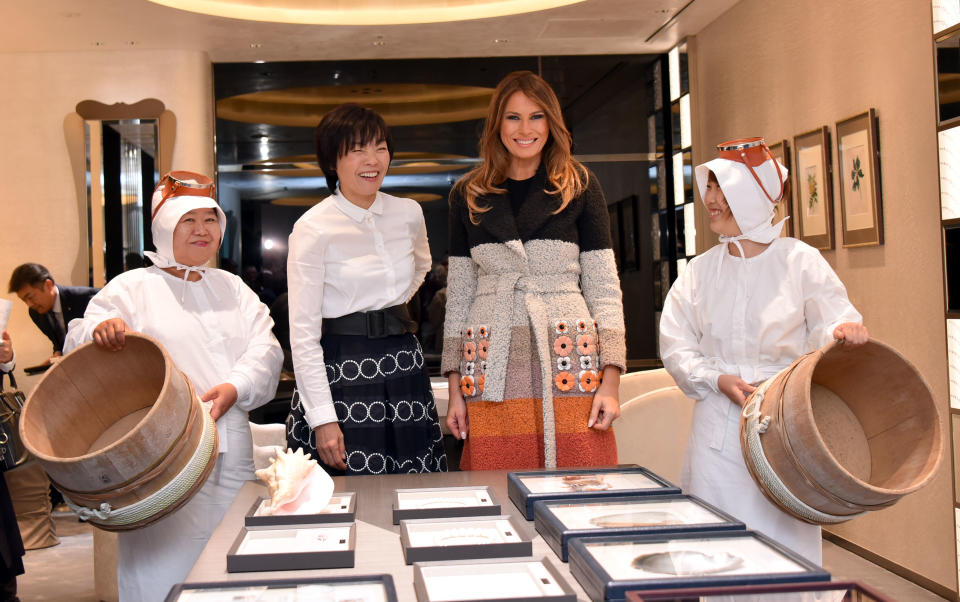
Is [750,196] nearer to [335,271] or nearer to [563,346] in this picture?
[563,346]

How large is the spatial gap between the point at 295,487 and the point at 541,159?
4.08ft

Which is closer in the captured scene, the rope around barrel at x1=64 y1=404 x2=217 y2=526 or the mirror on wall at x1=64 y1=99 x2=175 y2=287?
the rope around barrel at x1=64 y1=404 x2=217 y2=526

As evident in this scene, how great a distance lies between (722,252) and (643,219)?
196 inches

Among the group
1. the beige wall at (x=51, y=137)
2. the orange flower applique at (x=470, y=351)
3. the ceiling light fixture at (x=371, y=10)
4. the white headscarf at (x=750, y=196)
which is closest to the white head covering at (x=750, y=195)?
the white headscarf at (x=750, y=196)

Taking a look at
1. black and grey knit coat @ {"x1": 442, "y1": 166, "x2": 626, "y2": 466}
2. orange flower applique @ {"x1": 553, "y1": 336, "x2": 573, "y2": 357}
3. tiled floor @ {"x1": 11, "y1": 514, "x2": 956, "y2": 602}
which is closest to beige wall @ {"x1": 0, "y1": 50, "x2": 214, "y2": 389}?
tiled floor @ {"x1": 11, "y1": 514, "x2": 956, "y2": 602}

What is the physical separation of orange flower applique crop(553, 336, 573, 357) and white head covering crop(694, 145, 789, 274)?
0.47 metres

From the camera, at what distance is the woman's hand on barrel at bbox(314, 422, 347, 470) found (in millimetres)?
2168

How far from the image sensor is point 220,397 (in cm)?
207

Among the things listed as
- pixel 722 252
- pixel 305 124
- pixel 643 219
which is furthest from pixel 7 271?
pixel 722 252

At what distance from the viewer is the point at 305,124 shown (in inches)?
274

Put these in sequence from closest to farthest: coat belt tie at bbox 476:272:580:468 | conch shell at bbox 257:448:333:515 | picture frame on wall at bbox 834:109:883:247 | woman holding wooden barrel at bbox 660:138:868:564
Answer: conch shell at bbox 257:448:333:515 → woman holding wooden barrel at bbox 660:138:868:564 → coat belt tie at bbox 476:272:580:468 → picture frame on wall at bbox 834:109:883:247

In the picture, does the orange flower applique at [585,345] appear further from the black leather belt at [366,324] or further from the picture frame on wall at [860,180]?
the picture frame on wall at [860,180]

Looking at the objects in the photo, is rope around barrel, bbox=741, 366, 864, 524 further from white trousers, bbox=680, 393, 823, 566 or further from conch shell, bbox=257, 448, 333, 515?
conch shell, bbox=257, 448, 333, 515

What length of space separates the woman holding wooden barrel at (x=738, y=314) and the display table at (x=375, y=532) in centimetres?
55
